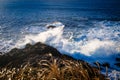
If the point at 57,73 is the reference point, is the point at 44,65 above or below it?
below

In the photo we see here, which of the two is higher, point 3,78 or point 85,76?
point 85,76

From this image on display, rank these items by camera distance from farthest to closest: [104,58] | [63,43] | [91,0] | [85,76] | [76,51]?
[91,0] → [63,43] → [76,51] → [104,58] → [85,76]

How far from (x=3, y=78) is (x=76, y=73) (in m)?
1.87

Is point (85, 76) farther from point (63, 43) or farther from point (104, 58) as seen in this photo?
point (63, 43)

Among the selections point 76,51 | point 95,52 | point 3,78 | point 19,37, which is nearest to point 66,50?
point 76,51

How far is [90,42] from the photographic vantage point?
24.5 metres

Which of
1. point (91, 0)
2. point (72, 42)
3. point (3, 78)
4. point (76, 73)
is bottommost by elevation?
point (91, 0)

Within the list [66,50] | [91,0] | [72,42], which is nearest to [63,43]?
[72,42]

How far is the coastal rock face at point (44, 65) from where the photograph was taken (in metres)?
4.51

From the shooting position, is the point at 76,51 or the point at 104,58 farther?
the point at 76,51

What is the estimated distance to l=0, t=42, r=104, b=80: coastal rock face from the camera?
4508mm

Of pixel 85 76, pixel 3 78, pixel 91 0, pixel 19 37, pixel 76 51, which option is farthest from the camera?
pixel 91 0

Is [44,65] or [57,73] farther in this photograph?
[44,65]

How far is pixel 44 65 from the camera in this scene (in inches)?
432
